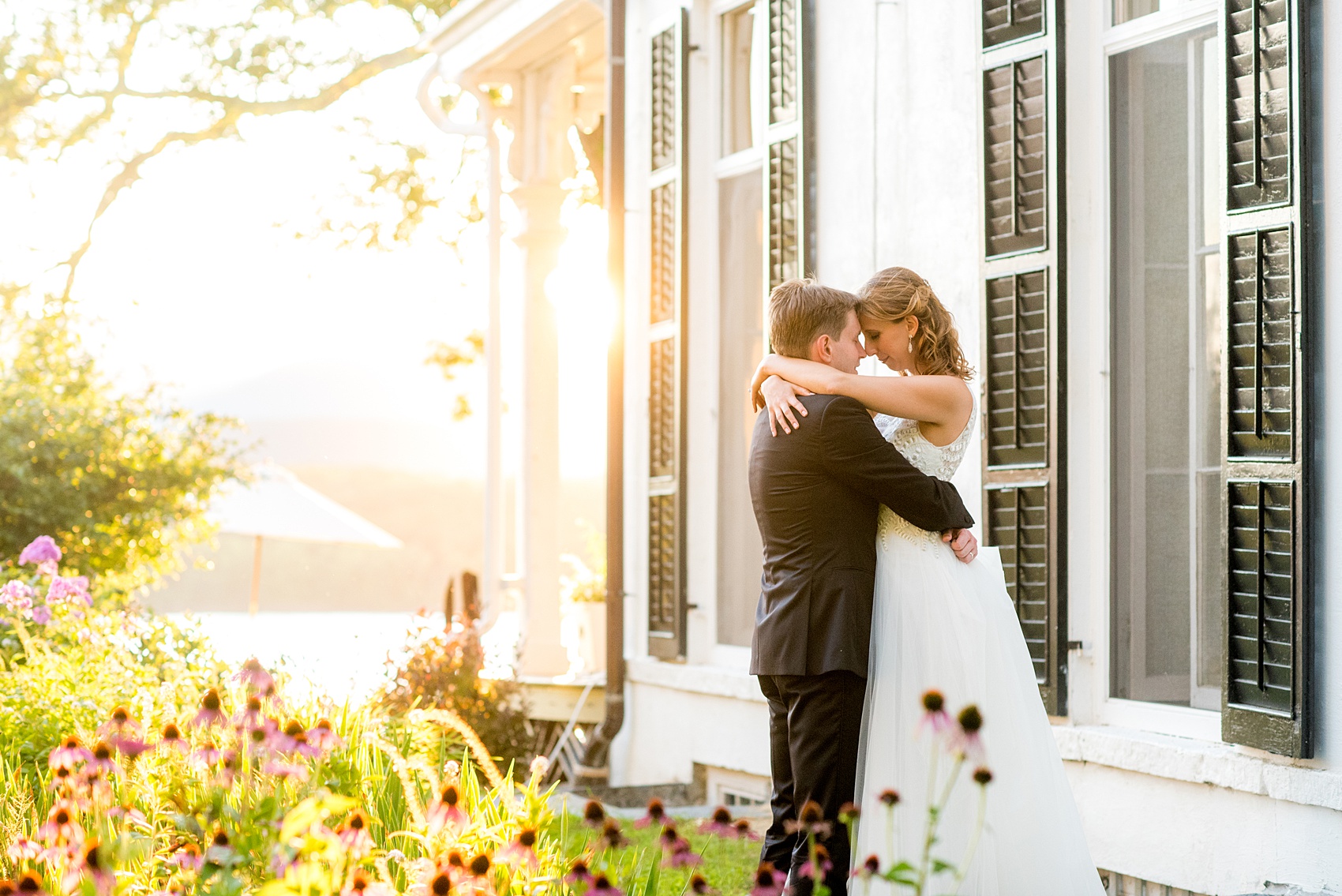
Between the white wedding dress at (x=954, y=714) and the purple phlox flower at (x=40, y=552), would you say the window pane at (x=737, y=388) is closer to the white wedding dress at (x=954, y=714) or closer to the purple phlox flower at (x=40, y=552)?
the purple phlox flower at (x=40, y=552)

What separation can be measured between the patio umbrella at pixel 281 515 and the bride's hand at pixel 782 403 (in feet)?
31.1

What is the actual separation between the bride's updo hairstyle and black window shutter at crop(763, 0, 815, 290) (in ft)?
7.66

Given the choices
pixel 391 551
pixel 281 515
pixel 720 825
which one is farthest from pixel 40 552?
pixel 391 551

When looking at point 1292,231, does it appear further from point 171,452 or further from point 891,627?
point 171,452

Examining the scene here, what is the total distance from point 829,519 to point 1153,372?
5.48 feet

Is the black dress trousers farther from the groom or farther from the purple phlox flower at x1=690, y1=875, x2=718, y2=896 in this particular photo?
the purple phlox flower at x1=690, y1=875, x2=718, y2=896

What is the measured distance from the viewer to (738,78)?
22.5 ft

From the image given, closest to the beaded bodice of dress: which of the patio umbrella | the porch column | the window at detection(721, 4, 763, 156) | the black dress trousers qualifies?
the black dress trousers

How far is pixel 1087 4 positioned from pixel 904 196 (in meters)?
1.02

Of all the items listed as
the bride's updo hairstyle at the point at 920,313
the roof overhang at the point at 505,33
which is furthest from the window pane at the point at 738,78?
the bride's updo hairstyle at the point at 920,313

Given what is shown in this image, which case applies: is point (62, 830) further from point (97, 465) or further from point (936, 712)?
point (97, 465)

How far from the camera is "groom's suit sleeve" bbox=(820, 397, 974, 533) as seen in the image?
3.29 metres

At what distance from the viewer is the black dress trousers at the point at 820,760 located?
131 inches

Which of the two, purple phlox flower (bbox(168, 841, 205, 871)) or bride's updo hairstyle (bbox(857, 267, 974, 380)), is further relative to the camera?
bride's updo hairstyle (bbox(857, 267, 974, 380))
